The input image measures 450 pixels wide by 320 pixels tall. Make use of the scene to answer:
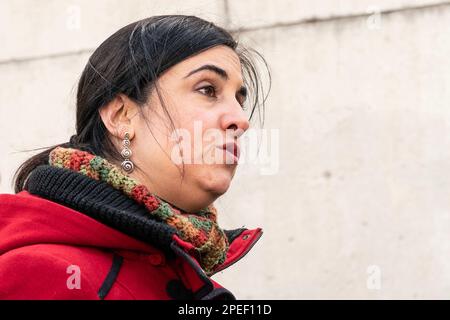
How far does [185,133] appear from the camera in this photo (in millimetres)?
1572

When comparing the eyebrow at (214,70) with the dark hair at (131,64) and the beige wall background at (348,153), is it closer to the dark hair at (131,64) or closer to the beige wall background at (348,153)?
the dark hair at (131,64)

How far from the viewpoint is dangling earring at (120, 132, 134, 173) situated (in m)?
1.58

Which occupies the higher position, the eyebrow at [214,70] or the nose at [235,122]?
the eyebrow at [214,70]

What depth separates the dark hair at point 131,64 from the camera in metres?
1.62

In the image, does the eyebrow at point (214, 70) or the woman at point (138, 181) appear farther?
the eyebrow at point (214, 70)

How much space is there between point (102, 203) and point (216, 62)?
42cm

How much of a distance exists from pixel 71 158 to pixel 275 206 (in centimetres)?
164

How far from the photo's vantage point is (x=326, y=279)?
9.81 ft

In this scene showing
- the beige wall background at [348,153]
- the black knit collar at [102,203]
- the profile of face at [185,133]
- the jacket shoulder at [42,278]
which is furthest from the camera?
the beige wall background at [348,153]

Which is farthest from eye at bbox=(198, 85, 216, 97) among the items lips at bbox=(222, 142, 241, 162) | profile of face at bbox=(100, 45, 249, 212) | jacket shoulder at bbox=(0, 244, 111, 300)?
jacket shoulder at bbox=(0, 244, 111, 300)

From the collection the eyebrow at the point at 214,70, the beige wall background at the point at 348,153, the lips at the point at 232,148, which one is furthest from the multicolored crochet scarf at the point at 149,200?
the beige wall background at the point at 348,153

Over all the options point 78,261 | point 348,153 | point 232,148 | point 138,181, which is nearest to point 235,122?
point 232,148

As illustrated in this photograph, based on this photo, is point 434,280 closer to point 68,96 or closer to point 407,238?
point 407,238

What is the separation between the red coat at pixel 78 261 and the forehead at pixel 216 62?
390 millimetres
